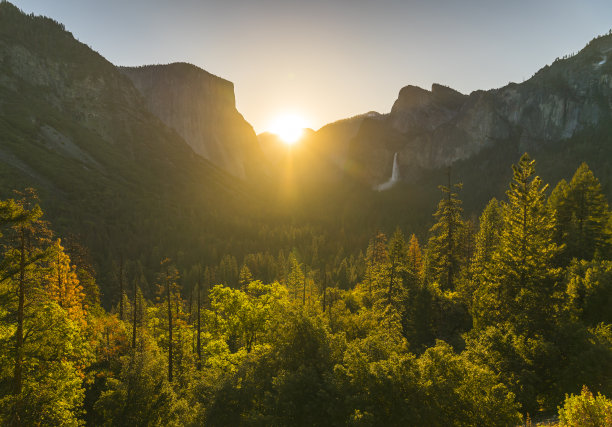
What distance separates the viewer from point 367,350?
1414cm

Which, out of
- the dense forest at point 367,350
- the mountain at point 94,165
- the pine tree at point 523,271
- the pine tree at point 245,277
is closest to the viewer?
the dense forest at point 367,350

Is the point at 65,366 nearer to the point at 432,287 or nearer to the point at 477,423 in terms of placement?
the point at 477,423

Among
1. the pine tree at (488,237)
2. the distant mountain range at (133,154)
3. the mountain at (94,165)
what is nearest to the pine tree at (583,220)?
the pine tree at (488,237)

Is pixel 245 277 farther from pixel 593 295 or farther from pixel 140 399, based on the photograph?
pixel 593 295

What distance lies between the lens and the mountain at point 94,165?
115 m

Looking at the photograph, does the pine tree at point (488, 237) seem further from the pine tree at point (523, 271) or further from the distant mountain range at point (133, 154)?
the distant mountain range at point (133, 154)

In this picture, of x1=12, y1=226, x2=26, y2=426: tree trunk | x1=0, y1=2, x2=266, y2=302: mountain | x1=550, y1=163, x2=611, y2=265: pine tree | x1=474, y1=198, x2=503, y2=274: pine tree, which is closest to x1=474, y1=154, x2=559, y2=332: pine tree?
x1=474, y1=198, x2=503, y2=274: pine tree

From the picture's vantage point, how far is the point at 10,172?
10931 centimetres

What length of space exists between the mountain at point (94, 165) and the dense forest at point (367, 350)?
250 ft

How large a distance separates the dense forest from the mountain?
250ft

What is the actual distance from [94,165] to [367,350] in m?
175

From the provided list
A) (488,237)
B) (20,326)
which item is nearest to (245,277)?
(488,237)

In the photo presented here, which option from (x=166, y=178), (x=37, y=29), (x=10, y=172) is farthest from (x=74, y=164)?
(x=37, y=29)

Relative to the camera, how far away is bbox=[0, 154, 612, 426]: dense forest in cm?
1212
